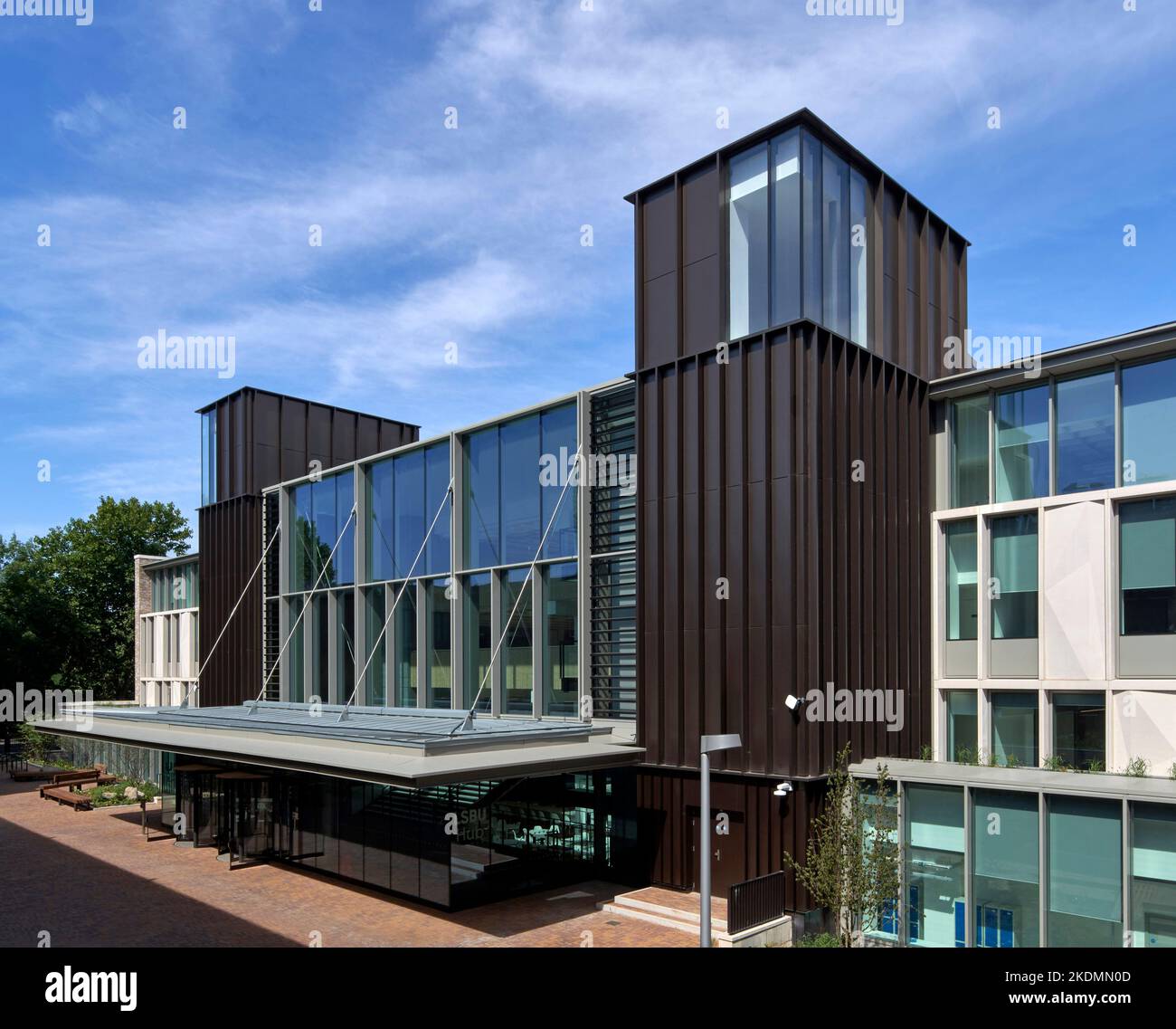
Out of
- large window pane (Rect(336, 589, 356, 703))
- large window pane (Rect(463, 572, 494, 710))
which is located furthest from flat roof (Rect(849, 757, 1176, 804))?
large window pane (Rect(336, 589, 356, 703))

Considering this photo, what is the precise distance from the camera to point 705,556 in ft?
65.2

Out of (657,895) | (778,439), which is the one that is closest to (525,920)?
(657,895)

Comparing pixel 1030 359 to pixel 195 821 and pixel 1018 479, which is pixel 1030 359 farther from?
pixel 195 821

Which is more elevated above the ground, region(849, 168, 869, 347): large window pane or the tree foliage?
region(849, 168, 869, 347): large window pane

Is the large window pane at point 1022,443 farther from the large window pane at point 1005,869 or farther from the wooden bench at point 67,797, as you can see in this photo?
the wooden bench at point 67,797

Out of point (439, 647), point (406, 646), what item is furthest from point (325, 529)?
point (439, 647)

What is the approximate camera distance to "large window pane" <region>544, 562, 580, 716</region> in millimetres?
23094

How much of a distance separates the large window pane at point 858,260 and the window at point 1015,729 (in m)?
7.92

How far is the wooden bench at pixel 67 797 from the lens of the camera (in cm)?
3319

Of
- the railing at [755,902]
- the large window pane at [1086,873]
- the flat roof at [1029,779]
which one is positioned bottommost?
the railing at [755,902]

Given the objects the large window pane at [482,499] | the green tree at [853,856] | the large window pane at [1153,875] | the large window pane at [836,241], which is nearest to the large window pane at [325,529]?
the large window pane at [482,499]

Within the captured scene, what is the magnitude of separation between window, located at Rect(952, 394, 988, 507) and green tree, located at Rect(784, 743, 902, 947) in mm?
6811

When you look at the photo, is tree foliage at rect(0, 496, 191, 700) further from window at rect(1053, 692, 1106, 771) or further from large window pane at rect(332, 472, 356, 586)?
window at rect(1053, 692, 1106, 771)

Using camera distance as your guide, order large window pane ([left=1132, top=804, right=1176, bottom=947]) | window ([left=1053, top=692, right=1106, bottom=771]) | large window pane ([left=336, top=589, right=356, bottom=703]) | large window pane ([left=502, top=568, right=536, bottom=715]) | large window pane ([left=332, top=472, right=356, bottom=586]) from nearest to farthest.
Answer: large window pane ([left=1132, top=804, right=1176, bottom=947]), window ([left=1053, top=692, right=1106, bottom=771]), large window pane ([left=502, top=568, right=536, bottom=715]), large window pane ([left=336, top=589, right=356, bottom=703]), large window pane ([left=332, top=472, right=356, bottom=586])
